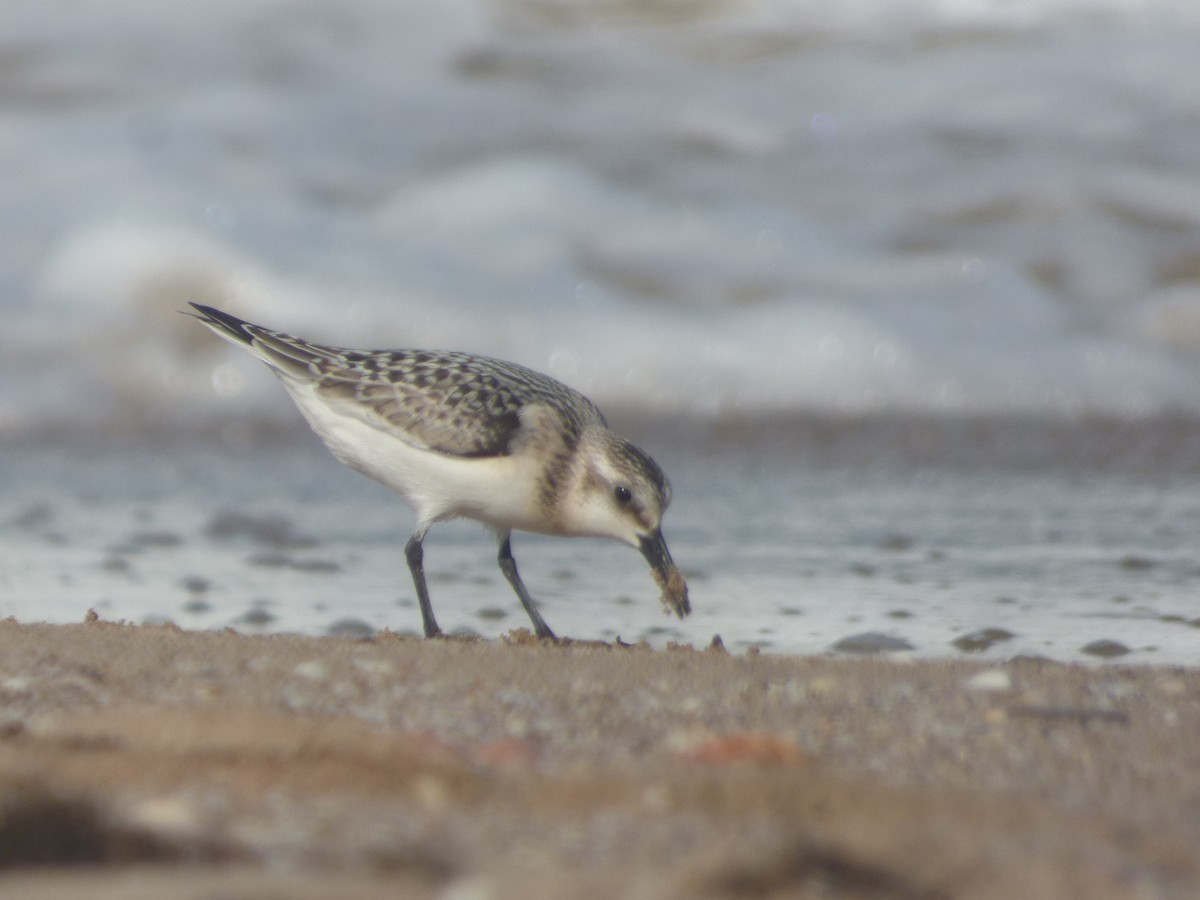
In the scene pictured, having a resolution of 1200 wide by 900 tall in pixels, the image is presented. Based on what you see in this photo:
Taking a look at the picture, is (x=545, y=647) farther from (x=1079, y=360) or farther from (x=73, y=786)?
(x=1079, y=360)

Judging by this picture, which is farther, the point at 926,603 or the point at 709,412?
the point at 709,412

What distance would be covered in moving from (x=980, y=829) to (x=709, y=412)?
221 inches

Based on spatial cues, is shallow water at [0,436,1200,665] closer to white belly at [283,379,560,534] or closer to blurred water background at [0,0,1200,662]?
blurred water background at [0,0,1200,662]

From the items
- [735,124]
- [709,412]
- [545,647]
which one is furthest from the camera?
[735,124]

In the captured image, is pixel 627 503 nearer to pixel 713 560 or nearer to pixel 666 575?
pixel 666 575

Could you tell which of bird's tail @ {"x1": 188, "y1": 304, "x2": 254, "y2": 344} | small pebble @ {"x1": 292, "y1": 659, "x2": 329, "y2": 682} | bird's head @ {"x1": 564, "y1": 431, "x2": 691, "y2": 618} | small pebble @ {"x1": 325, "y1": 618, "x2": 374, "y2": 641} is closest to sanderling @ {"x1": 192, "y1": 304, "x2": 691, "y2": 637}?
bird's head @ {"x1": 564, "y1": 431, "x2": 691, "y2": 618}

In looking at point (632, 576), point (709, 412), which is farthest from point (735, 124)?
point (632, 576)

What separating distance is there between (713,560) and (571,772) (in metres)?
2.59

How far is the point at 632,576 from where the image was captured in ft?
16.2

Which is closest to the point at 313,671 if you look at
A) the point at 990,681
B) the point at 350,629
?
the point at 350,629

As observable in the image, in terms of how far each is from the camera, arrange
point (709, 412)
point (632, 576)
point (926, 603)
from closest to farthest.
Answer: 1. point (926, 603)
2. point (632, 576)
3. point (709, 412)

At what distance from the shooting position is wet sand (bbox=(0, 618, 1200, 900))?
1.85 meters

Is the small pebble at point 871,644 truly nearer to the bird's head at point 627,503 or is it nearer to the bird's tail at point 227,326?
the bird's head at point 627,503

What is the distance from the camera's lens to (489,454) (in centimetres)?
418
